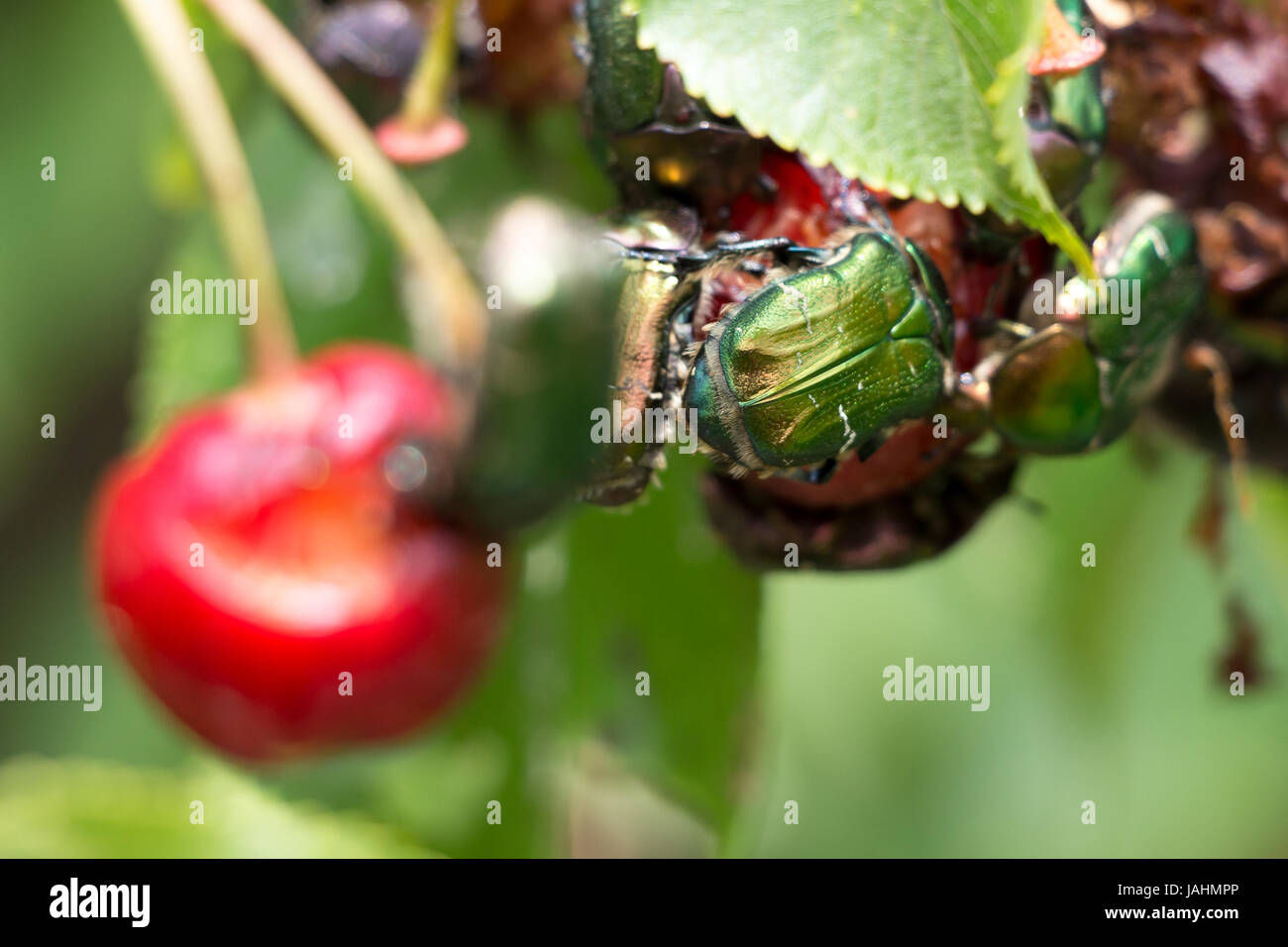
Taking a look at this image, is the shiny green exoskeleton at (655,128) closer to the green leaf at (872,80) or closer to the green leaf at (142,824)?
the green leaf at (872,80)

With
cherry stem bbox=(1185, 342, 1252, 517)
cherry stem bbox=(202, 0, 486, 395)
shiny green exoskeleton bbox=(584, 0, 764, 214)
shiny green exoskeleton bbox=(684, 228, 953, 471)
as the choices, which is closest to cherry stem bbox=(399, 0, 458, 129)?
cherry stem bbox=(202, 0, 486, 395)

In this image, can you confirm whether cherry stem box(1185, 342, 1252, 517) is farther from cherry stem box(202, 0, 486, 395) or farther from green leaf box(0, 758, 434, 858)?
green leaf box(0, 758, 434, 858)

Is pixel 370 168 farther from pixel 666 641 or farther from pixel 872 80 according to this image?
pixel 666 641

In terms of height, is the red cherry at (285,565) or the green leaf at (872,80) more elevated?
the green leaf at (872,80)

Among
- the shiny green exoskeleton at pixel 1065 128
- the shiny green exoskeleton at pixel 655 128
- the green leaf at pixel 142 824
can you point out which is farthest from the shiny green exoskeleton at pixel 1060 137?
the green leaf at pixel 142 824

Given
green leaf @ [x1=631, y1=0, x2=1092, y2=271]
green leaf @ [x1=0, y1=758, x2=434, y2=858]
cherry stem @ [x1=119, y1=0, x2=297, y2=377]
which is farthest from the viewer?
green leaf @ [x1=0, y1=758, x2=434, y2=858]

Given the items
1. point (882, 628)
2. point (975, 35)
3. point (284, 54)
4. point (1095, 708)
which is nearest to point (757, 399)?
point (975, 35)

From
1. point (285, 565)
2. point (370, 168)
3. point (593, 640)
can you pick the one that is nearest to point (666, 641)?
point (593, 640)
